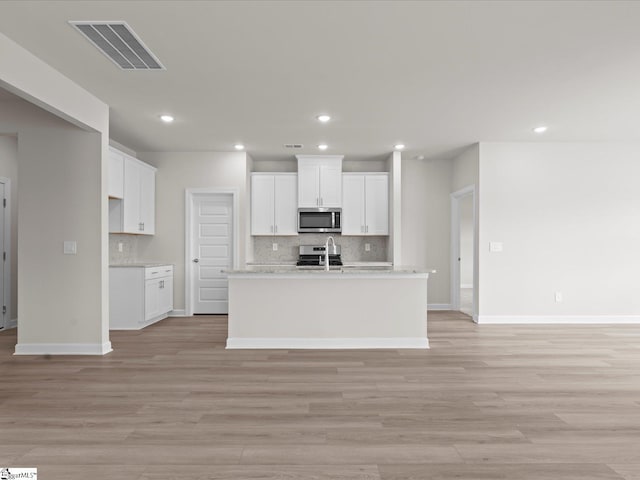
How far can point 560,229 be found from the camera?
6.29 metres

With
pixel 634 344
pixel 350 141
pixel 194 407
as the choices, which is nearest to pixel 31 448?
pixel 194 407

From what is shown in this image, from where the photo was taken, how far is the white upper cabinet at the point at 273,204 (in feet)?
23.5

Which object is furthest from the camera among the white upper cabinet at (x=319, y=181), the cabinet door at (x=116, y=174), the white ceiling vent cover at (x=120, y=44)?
the white upper cabinet at (x=319, y=181)

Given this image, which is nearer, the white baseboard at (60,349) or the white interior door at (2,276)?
the white baseboard at (60,349)

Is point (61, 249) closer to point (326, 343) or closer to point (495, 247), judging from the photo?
point (326, 343)

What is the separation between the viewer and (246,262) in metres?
6.92

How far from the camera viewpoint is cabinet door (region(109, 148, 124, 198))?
5.44 metres

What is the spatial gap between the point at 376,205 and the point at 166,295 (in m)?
3.76

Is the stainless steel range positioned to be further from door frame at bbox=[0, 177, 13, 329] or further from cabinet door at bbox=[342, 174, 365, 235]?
door frame at bbox=[0, 177, 13, 329]

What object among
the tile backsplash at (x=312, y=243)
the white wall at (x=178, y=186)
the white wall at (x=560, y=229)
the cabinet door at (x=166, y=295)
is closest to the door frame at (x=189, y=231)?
the white wall at (x=178, y=186)

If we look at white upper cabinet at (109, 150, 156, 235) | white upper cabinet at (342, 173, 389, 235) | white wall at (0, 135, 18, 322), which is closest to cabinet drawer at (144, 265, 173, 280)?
white upper cabinet at (109, 150, 156, 235)

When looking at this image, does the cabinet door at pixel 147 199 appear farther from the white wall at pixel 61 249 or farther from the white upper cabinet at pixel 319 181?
the white upper cabinet at pixel 319 181

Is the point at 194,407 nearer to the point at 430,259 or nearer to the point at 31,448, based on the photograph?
the point at 31,448

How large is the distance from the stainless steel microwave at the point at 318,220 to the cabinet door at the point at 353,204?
13 centimetres
